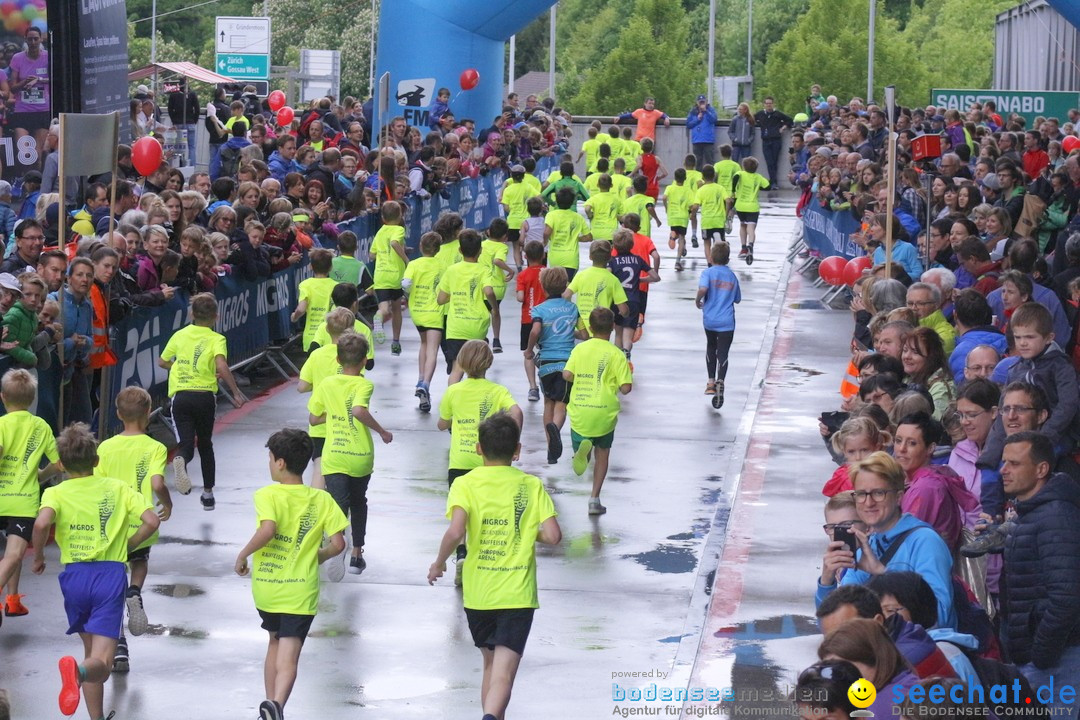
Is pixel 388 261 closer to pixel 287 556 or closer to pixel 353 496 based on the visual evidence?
pixel 353 496

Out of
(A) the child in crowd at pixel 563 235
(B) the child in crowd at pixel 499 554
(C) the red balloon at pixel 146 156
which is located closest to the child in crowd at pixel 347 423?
(B) the child in crowd at pixel 499 554

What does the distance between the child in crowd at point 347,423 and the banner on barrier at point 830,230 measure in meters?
11.7

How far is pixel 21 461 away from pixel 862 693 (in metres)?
6.14

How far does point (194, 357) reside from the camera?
1213 cm

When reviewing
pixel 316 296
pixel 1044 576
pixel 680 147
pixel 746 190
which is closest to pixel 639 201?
pixel 746 190

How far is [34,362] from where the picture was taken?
38.2ft

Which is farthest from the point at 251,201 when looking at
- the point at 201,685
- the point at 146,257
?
the point at 201,685

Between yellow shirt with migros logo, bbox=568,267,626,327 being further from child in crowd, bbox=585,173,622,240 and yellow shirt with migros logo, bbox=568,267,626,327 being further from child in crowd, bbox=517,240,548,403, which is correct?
child in crowd, bbox=585,173,622,240

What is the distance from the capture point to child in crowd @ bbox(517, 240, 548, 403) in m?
15.9

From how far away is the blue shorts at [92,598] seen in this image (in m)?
8.15

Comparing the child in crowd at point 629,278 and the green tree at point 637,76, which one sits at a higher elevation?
the green tree at point 637,76

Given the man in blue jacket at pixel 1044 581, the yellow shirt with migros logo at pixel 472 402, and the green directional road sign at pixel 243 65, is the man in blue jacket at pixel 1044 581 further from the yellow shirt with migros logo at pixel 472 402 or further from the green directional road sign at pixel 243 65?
the green directional road sign at pixel 243 65

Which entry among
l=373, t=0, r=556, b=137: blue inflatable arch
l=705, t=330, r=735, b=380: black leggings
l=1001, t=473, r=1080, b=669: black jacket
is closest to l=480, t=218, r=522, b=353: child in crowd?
l=705, t=330, r=735, b=380: black leggings

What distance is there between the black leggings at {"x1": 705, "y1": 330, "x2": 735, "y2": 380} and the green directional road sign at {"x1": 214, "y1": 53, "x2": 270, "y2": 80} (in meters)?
39.8
